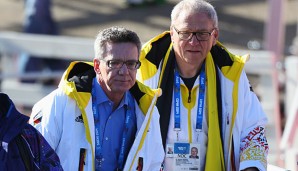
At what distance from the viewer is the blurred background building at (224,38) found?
9445 millimetres

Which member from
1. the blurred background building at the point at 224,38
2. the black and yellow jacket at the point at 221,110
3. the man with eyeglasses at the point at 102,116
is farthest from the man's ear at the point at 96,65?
the blurred background building at the point at 224,38

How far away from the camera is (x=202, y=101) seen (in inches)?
238

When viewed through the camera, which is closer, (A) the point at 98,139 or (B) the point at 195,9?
(A) the point at 98,139

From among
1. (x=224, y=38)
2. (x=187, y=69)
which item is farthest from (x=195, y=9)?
(x=224, y=38)

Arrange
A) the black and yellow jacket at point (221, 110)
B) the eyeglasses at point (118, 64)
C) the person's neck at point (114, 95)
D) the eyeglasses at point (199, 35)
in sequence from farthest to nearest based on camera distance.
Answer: the black and yellow jacket at point (221, 110)
the eyeglasses at point (199, 35)
the person's neck at point (114, 95)
the eyeglasses at point (118, 64)

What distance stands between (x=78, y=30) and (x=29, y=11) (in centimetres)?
208

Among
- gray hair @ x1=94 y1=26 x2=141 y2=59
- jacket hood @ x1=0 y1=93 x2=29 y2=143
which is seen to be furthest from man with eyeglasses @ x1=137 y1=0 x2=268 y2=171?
jacket hood @ x1=0 y1=93 x2=29 y2=143

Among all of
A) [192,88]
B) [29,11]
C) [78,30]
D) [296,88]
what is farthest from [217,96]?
[78,30]

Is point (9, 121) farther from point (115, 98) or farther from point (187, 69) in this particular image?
point (187, 69)

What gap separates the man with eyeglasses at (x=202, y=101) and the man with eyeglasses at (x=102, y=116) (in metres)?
0.45

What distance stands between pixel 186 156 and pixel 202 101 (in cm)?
34

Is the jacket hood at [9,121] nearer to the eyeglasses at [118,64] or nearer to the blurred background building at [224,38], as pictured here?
the eyeglasses at [118,64]

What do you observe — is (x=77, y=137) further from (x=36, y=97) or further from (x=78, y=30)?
(x=78, y=30)

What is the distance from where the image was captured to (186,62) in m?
6.02
